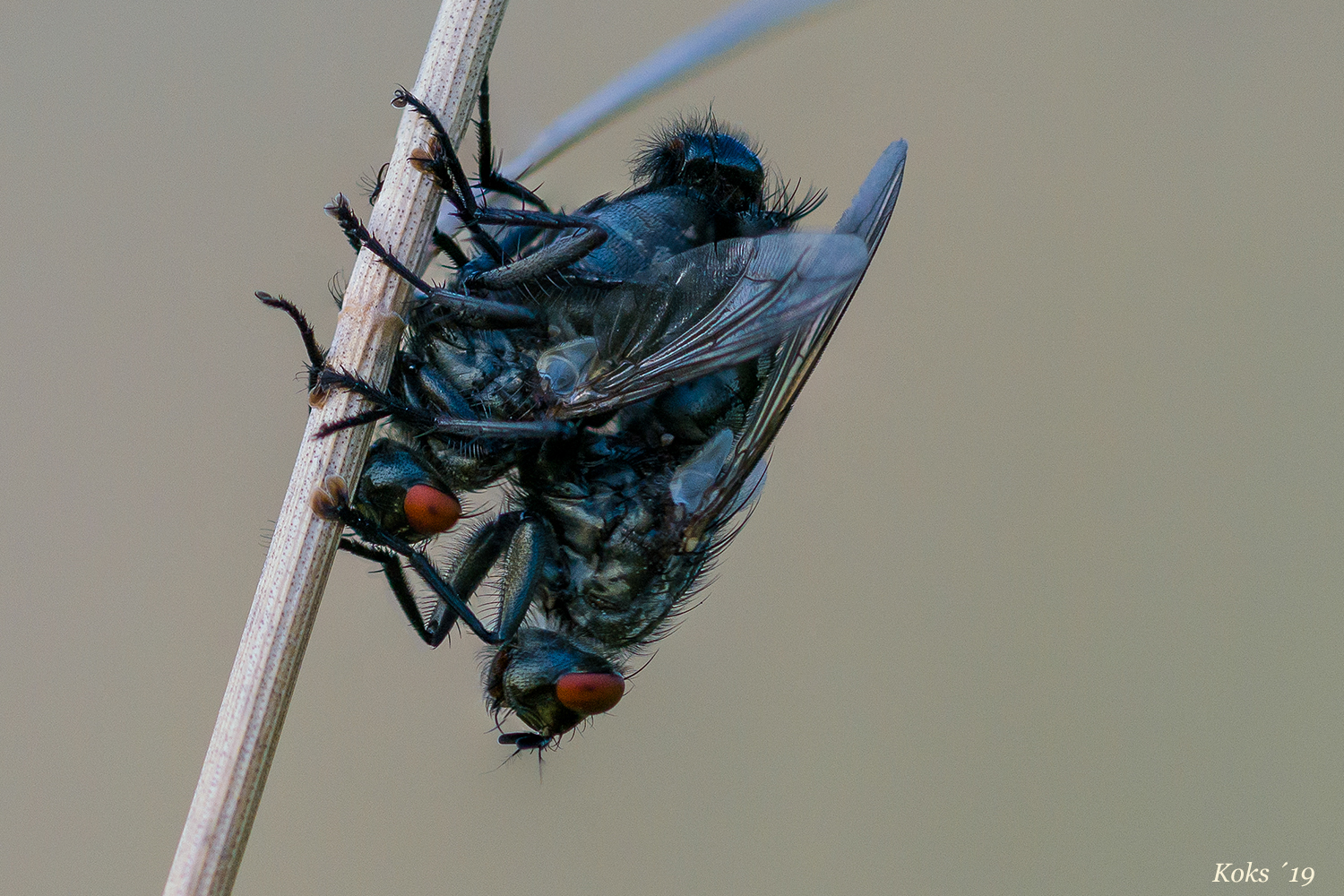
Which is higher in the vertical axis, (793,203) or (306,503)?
(793,203)

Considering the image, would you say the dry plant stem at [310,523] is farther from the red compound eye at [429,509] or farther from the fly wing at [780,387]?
the fly wing at [780,387]

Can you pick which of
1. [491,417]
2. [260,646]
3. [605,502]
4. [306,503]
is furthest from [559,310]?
[260,646]

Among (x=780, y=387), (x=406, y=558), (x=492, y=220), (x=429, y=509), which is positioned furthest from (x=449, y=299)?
(x=780, y=387)

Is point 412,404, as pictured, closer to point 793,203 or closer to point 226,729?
point 226,729

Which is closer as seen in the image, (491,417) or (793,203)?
(491,417)

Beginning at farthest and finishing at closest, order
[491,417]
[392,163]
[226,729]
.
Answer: [491,417], [392,163], [226,729]

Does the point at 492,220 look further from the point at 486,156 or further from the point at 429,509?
the point at 429,509

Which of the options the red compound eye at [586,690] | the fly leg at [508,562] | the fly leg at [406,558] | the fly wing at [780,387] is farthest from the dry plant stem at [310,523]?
the fly wing at [780,387]
